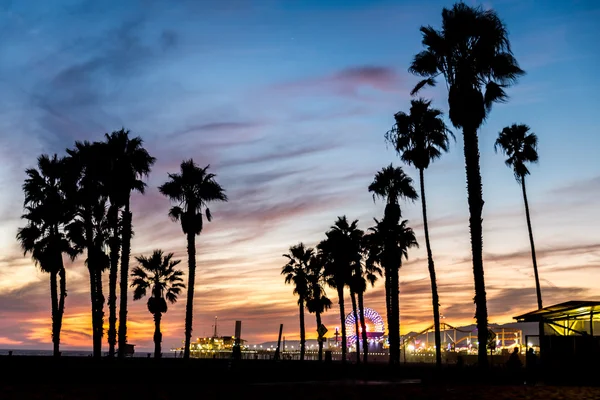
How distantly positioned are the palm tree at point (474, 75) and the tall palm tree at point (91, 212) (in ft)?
83.2

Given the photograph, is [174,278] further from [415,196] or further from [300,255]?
[415,196]

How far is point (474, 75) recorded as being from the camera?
101 ft

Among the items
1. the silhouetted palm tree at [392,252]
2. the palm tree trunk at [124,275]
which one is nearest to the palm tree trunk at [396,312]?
the silhouetted palm tree at [392,252]

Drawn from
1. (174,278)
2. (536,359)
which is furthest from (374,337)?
(536,359)

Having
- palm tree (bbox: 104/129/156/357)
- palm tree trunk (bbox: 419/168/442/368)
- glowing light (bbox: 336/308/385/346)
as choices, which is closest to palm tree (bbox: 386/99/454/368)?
palm tree trunk (bbox: 419/168/442/368)

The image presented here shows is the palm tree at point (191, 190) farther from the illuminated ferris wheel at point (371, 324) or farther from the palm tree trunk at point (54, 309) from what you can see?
the illuminated ferris wheel at point (371, 324)

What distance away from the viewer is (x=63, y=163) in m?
49.8

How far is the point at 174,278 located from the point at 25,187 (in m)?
20.9

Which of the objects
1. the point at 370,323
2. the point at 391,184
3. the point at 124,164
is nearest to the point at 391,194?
the point at 391,184

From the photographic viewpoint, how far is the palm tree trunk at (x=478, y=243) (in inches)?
1125

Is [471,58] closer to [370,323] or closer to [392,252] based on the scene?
[392,252]

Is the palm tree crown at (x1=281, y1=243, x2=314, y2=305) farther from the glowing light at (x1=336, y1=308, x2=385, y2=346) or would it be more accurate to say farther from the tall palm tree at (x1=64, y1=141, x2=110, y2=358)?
the glowing light at (x1=336, y1=308, x2=385, y2=346)

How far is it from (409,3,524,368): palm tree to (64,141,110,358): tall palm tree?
25.3 meters

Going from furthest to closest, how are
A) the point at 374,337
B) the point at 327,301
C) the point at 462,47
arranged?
the point at 374,337 < the point at 327,301 < the point at 462,47
